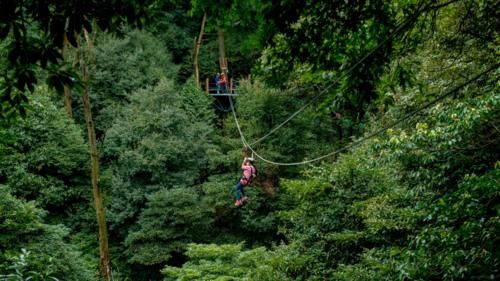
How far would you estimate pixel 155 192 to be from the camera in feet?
45.6

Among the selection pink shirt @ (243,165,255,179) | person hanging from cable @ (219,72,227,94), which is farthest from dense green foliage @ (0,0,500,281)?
pink shirt @ (243,165,255,179)

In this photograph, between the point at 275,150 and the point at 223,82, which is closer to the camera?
the point at 275,150

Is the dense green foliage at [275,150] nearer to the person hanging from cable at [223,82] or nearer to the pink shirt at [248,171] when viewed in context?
the person hanging from cable at [223,82]

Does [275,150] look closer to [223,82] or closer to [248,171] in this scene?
[223,82]

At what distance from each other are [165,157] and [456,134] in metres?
10.3

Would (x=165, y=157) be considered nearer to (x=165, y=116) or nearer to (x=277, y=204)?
(x=165, y=116)

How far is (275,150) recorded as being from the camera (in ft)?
48.8

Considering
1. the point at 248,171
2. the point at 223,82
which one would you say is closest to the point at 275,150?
the point at 223,82

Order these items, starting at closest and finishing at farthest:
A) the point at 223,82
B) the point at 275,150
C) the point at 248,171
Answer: the point at 248,171 < the point at 275,150 < the point at 223,82

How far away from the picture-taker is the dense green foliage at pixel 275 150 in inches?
106

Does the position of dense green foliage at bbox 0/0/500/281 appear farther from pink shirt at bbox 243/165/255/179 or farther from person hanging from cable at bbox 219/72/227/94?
pink shirt at bbox 243/165/255/179

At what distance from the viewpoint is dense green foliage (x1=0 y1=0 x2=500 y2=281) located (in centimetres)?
269

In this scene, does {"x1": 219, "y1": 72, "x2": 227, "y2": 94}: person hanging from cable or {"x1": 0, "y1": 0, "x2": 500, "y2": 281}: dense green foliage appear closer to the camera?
{"x1": 0, "y1": 0, "x2": 500, "y2": 281}: dense green foliage

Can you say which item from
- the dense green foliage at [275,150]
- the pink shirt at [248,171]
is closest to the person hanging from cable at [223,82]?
the dense green foliage at [275,150]
